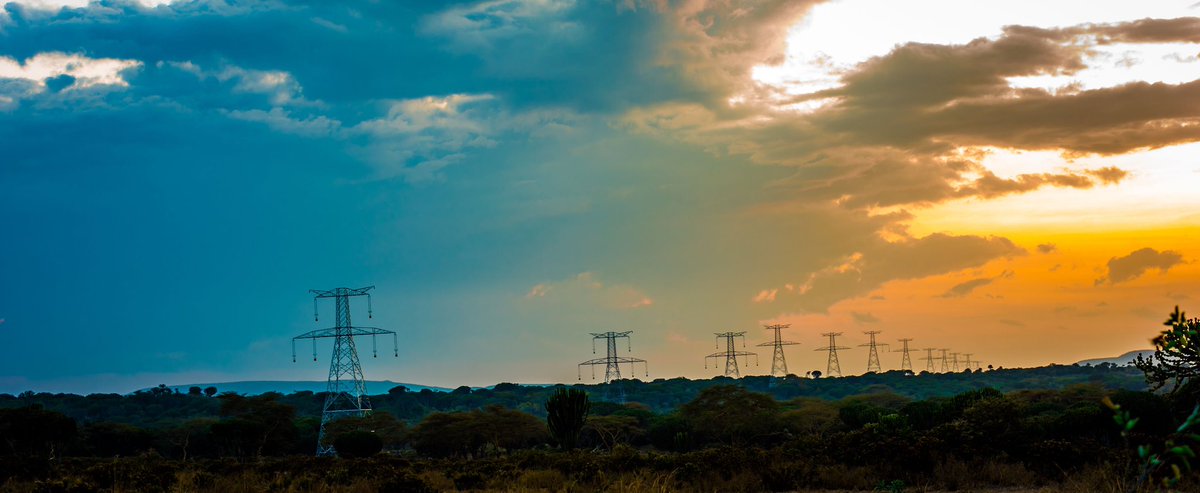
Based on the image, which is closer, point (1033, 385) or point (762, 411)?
point (762, 411)

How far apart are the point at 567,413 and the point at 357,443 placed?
124 feet

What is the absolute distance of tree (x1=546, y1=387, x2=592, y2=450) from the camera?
56406 mm

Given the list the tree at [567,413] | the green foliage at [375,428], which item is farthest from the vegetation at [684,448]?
the green foliage at [375,428]

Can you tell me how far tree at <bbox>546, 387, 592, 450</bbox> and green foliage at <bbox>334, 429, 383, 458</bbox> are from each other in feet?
115

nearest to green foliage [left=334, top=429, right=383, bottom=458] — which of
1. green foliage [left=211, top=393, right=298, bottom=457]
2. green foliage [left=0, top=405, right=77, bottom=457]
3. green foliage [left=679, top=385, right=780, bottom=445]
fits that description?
green foliage [left=211, top=393, right=298, bottom=457]

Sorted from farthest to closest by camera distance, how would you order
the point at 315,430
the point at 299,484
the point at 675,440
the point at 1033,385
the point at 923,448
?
the point at 1033,385 → the point at 315,430 → the point at 675,440 → the point at 923,448 → the point at 299,484

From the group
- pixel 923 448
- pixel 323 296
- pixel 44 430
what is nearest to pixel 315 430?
pixel 323 296

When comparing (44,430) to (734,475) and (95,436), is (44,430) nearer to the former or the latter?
(95,436)

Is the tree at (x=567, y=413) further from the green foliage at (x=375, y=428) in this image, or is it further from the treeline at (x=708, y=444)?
the green foliage at (x=375, y=428)

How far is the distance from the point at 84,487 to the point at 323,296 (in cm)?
6692

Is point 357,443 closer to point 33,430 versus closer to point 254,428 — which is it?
point 254,428

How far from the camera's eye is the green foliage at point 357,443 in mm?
86031

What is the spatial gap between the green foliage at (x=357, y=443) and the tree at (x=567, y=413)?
35.1 m

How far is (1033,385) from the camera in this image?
187750mm
